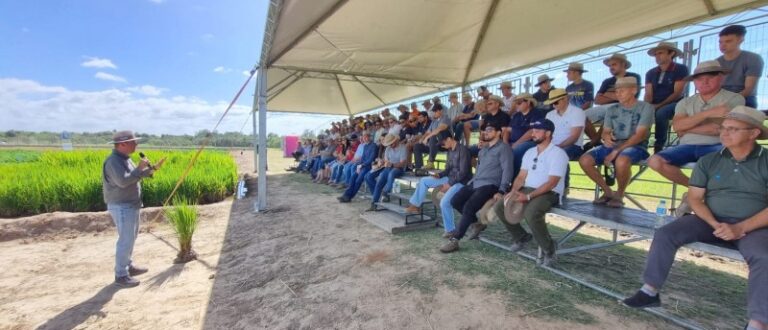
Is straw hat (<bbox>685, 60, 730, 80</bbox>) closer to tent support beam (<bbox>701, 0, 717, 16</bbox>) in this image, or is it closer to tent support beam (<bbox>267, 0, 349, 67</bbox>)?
tent support beam (<bbox>701, 0, 717, 16</bbox>)

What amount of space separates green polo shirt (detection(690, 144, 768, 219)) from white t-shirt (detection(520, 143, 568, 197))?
44.4 inches

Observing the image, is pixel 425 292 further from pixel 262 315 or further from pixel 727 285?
pixel 727 285

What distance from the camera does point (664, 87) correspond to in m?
4.00

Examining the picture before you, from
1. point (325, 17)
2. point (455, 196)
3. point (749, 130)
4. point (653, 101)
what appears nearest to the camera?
point (749, 130)

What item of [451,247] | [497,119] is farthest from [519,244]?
[497,119]

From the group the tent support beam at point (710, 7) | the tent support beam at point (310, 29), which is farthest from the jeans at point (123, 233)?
the tent support beam at point (710, 7)

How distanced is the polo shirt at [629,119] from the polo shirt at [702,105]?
1.11 feet

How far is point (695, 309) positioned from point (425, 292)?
227 cm

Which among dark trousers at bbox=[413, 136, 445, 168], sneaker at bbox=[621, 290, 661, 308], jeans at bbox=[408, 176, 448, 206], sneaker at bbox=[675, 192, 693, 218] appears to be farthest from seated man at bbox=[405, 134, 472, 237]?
sneaker at bbox=[675, 192, 693, 218]

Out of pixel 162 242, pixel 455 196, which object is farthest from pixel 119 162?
pixel 455 196

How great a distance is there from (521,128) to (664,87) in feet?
5.57

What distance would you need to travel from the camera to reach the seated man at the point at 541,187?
3.55 meters

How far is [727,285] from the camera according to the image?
328 cm

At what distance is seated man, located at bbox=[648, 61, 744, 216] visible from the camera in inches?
115
